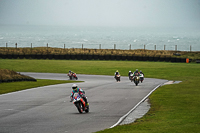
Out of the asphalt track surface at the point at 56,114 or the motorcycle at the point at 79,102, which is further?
the motorcycle at the point at 79,102

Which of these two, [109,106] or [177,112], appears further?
[109,106]

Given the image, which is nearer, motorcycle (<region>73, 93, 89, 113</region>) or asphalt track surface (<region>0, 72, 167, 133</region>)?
asphalt track surface (<region>0, 72, 167, 133</region>)

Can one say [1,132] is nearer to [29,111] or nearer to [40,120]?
[40,120]

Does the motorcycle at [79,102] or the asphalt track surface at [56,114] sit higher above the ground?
the motorcycle at [79,102]

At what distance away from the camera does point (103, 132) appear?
11.8 meters

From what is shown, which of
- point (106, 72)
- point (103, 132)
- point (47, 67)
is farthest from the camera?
point (47, 67)

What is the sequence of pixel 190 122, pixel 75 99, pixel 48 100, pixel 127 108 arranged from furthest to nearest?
1. pixel 48 100
2. pixel 127 108
3. pixel 75 99
4. pixel 190 122

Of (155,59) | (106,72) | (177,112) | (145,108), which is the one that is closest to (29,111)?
(145,108)

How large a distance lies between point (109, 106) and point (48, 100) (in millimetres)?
4413

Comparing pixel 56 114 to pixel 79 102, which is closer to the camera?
pixel 56 114

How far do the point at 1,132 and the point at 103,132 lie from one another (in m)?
3.37

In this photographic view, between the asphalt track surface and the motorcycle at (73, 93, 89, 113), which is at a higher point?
the motorcycle at (73, 93, 89, 113)

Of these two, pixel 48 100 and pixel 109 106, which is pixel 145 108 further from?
pixel 48 100

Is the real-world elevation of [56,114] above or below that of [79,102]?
below
